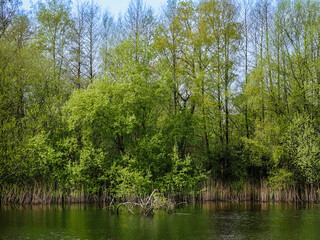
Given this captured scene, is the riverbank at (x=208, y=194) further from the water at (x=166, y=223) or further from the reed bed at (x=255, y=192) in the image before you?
the water at (x=166, y=223)

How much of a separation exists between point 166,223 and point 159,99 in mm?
15321

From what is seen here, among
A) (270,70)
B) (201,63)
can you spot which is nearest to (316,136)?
(270,70)

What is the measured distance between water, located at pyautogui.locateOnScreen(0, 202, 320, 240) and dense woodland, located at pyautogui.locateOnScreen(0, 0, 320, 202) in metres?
4.42

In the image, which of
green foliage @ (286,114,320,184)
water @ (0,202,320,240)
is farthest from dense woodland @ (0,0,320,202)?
water @ (0,202,320,240)

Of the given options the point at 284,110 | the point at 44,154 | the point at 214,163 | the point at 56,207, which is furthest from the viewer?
the point at 214,163

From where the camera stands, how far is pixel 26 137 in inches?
1321

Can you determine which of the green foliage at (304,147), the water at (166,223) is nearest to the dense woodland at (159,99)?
the green foliage at (304,147)

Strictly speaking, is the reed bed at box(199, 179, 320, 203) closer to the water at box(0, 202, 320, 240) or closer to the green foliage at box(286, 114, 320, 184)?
the green foliage at box(286, 114, 320, 184)

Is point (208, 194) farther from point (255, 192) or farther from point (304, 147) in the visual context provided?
point (304, 147)

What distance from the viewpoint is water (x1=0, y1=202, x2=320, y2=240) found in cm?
2038

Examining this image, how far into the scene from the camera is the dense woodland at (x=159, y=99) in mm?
34938

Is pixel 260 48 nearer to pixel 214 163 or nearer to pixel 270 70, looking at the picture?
pixel 270 70

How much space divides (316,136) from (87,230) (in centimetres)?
2213

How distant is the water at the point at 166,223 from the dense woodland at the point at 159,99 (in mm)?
4421
